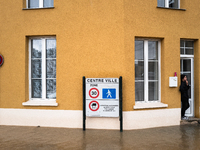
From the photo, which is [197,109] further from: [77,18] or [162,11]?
[77,18]

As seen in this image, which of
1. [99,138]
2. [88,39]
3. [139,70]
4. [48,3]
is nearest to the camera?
[99,138]

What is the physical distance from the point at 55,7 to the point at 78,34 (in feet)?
4.02

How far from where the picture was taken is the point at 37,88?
654 cm

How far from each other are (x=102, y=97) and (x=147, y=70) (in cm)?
191

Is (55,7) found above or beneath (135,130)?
above

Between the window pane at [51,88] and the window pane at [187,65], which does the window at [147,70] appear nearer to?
the window pane at [187,65]

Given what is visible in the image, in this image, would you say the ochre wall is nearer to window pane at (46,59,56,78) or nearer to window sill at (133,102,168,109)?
window sill at (133,102,168,109)

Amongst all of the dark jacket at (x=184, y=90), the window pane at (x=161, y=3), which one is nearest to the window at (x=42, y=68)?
the window pane at (x=161, y=3)

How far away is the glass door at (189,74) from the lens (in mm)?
7035

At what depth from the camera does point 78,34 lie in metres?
6.08

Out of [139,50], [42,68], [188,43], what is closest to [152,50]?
[139,50]

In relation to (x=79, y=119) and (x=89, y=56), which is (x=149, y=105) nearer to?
(x=79, y=119)

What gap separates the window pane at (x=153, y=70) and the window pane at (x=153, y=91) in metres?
0.21

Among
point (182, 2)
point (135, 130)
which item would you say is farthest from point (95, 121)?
point (182, 2)
